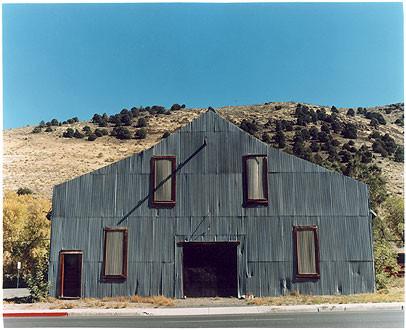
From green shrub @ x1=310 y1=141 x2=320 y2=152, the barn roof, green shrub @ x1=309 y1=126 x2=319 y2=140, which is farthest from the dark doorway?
green shrub @ x1=309 y1=126 x2=319 y2=140

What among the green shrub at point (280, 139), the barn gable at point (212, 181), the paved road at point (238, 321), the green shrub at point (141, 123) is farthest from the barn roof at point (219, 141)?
the green shrub at point (141, 123)

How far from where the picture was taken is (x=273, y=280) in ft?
74.9

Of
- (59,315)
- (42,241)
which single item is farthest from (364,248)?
(42,241)

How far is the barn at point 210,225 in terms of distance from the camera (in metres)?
22.9

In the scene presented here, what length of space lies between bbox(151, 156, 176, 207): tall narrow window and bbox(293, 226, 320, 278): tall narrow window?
5719 millimetres

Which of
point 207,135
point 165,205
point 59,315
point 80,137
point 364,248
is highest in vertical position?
point 80,137

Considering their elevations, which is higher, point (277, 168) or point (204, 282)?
point (277, 168)

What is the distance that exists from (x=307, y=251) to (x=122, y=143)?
161 ft

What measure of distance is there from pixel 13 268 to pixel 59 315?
15750 millimetres

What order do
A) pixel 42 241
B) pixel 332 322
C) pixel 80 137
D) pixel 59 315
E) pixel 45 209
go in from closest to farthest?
pixel 332 322
pixel 59 315
pixel 42 241
pixel 45 209
pixel 80 137

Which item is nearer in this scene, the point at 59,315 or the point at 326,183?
the point at 59,315

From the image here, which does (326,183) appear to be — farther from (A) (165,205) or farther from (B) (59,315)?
(B) (59,315)

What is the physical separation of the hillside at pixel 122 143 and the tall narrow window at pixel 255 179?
31253 millimetres

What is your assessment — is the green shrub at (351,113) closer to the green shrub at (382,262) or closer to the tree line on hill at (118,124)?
the tree line on hill at (118,124)
